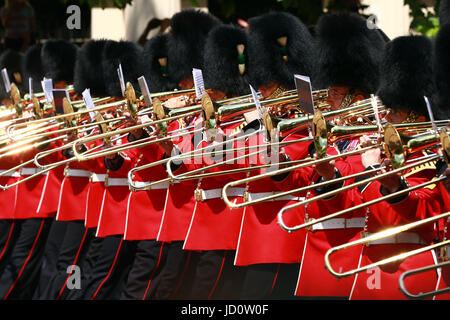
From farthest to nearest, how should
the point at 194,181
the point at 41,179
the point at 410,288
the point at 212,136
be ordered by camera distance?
the point at 41,179
the point at 194,181
the point at 212,136
the point at 410,288

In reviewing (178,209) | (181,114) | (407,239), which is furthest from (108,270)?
(407,239)

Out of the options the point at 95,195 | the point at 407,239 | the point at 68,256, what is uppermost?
the point at 407,239

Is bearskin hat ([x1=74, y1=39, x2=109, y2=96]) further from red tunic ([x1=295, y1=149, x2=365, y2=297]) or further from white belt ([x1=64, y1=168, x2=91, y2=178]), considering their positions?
red tunic ([x1=295, y1=149, x2=365, y2=297])

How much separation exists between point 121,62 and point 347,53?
198cm

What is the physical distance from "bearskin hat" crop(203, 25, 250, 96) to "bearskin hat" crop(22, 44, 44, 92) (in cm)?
277

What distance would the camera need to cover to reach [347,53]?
4176 mm

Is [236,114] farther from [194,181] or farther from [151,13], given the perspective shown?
[151,13]

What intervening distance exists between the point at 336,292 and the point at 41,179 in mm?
2856

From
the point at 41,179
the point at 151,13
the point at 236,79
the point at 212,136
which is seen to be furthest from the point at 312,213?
the point at 151,13

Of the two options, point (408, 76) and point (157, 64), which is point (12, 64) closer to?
point (157, 64)

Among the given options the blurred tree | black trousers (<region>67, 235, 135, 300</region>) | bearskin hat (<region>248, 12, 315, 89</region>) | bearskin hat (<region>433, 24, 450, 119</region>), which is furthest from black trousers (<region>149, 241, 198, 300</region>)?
the blurred tree

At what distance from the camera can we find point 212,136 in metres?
3.79

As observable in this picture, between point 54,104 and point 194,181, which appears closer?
point 194,181

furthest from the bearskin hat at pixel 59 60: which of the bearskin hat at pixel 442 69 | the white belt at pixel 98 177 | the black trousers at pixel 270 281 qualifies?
the bearskin hat at pixel 442 69
